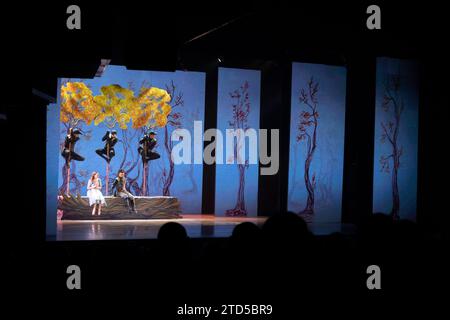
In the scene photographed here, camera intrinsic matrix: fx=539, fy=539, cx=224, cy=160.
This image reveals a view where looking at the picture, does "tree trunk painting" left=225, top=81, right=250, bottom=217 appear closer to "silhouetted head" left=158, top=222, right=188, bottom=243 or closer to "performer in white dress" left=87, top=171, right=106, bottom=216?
"performer in white dress" left=87, top=171, right=106, bottom=216

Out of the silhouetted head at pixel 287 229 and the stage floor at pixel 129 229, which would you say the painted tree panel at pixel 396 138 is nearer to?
the stage floor at pixel 129 229

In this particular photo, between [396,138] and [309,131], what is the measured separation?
1.66m

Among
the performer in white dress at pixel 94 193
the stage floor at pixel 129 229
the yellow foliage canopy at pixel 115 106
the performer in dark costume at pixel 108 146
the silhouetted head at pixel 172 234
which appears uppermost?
the yellow foliage canopy at pixel 115 106

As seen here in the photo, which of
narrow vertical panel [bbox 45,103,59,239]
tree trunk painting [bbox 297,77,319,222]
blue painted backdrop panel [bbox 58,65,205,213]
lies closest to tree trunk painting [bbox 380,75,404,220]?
tree trunk painting [bbox 297,77,319,222]

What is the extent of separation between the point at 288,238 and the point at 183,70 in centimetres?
980

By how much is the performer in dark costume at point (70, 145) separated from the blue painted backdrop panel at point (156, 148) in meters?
0.11

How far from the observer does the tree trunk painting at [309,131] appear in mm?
10305

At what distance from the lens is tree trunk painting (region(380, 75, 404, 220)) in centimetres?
1023

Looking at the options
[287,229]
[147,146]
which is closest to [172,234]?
[287,229]

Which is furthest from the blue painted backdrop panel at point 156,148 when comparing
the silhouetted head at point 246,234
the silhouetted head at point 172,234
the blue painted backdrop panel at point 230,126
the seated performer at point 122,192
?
the silhouetted head at point 246,234

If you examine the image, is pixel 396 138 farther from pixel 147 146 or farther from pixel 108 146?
pixel 108 146

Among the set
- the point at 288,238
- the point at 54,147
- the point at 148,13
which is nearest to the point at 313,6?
the point at 148,13

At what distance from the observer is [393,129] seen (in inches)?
404
